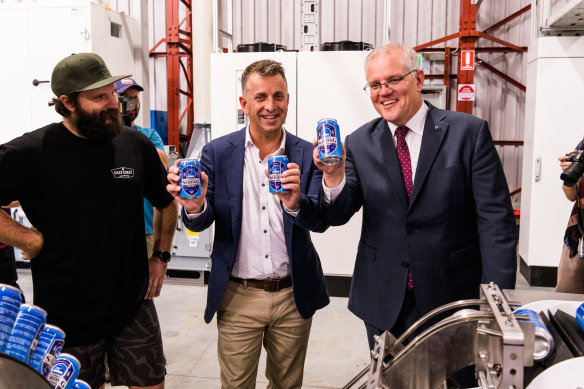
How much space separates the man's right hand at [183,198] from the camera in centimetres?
164

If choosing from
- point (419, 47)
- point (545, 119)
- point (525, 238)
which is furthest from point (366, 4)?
point (525, 238)

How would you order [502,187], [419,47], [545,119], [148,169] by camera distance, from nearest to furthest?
[502,187] < [148,169] < [545,119] < [419,47]

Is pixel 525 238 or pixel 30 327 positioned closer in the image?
pixel 30 327

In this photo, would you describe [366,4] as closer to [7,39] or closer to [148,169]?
[7,39]

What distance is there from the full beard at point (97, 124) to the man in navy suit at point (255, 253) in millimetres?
362

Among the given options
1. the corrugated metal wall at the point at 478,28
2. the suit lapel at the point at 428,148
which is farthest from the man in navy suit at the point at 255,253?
the corrugated metal wall at the point at 478,28

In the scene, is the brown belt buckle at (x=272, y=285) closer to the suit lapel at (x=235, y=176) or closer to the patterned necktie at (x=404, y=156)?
the suit lapel at (x=235, y=176)

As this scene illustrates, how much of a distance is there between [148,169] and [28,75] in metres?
3.93

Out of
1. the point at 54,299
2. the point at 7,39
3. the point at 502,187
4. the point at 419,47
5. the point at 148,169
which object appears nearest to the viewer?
the point at 502,187

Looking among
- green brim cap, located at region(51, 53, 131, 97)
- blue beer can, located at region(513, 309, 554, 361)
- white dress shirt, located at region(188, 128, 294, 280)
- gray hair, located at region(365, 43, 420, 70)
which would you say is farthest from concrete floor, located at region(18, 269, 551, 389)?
blue beer can, located at region(513, 309, 554, 361)

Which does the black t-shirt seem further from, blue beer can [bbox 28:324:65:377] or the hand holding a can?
blue beer can [bbox 28:324:65:377]

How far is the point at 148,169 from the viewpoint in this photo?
77.3 inches

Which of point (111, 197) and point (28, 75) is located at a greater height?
point (28, 75)

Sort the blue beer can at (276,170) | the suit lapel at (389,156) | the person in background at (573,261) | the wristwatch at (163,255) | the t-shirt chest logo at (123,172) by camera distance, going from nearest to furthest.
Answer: the blue beer can at (276,170) < the suit lapel at (389,156) < the t-shirt chest logo at (123,172) < the wristwatch at (163,255) < the person in background at (573,261)
